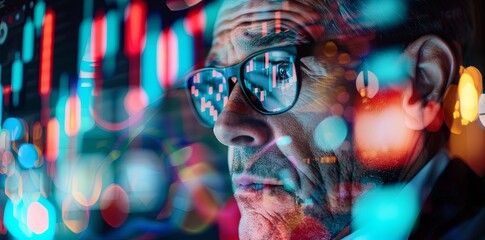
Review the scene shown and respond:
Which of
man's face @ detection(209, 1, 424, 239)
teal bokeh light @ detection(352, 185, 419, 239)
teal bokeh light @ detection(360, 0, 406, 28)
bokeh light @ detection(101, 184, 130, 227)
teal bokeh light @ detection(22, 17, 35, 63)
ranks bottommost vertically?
bokeh light @ detection(101, 184, 130, 227)

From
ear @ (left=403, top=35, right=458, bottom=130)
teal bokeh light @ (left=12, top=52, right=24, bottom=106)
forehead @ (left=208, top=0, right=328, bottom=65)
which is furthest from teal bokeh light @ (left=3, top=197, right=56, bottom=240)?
ear @ (left=403, top=35, right=458, bottom=130)

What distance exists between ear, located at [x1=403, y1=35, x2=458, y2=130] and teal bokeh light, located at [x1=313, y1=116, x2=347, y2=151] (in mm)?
128

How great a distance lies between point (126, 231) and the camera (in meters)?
1.43

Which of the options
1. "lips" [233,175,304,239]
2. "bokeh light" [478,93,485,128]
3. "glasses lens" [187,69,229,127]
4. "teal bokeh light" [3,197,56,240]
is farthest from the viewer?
"teal bokeh light" [3,197,56,240]

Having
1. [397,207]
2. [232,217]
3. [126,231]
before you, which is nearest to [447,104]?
[397,207]

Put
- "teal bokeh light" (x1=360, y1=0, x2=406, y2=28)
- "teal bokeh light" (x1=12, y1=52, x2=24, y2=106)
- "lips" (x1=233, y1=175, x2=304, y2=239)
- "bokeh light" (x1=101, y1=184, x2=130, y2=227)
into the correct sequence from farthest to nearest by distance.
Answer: "teal bokeh light" (x1=12, y1=52, x2=24, y2=106), "bokeh light" (x1=101, y1=184, x2=130, y2=227), "lips" (x1=233, y1=175, x2=304, y2=239), "teal bokeh light" (x1=360, y1=0, x2=406, y2=28)

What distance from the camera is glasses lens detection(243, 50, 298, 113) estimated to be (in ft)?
3.49

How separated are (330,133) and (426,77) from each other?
0.21m

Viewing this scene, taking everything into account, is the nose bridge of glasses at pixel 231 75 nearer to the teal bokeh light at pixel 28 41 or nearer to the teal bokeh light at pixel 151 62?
the teal bokeh light at pixel 151 62

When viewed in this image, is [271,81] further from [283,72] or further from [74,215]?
[74,215]

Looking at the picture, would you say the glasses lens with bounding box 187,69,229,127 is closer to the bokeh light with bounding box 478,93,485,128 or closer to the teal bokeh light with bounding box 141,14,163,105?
the teal bokeh light with bounding box 141,14,163,105

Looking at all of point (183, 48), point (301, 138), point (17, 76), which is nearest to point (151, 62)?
point (183, 48)

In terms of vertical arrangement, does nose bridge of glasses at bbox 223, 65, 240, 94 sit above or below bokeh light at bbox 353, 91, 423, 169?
above

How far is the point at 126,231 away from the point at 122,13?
0.62 metres
